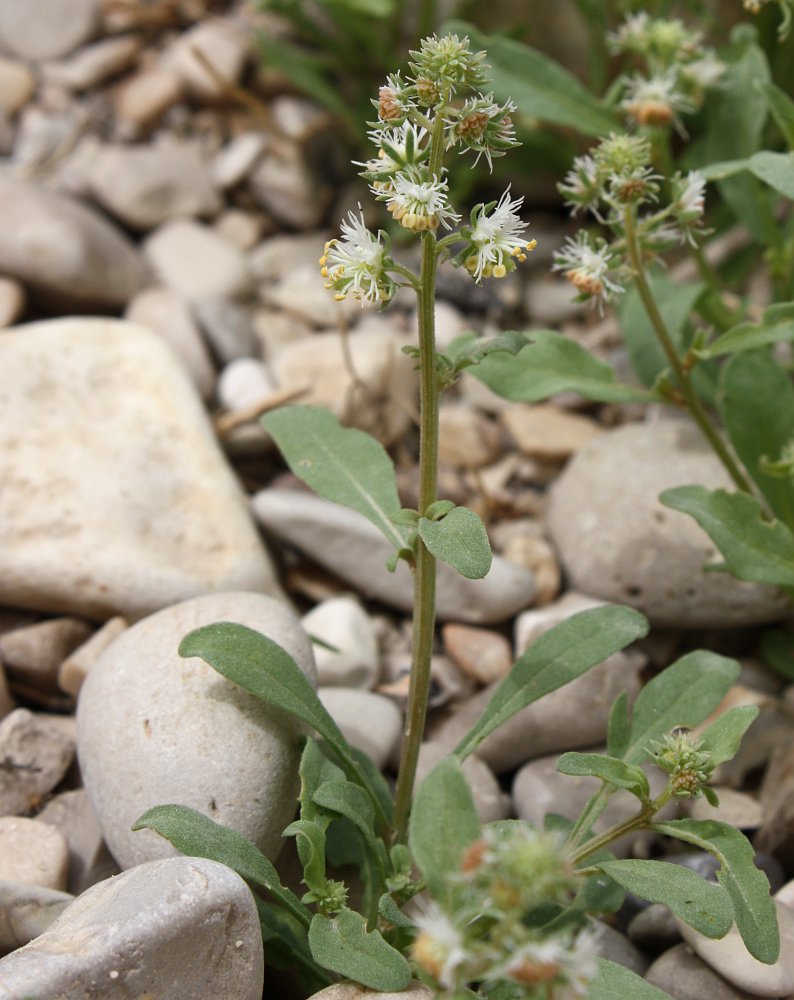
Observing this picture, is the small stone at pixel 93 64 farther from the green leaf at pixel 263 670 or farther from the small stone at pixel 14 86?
the green leaf at pixel 263 670

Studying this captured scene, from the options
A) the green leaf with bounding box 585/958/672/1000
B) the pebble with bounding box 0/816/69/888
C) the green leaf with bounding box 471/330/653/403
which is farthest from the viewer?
the green leaf with bounding box 471/330/653/403

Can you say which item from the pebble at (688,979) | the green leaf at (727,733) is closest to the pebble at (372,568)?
the green leaf at (727,733)

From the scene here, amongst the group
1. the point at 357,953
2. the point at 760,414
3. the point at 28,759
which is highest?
the point at 760,414

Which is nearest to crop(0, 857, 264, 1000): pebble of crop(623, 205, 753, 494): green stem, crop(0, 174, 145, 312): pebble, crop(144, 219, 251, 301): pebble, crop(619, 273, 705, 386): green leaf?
crop(623, 205, 753, 494): green stem

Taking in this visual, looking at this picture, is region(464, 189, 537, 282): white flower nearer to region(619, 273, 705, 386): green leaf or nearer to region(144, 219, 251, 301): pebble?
region(619, 273, 705, 386): green leaf

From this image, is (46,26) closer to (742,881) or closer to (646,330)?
(646,330)

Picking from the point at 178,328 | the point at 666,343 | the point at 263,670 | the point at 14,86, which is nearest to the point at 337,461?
the point at 263,670
